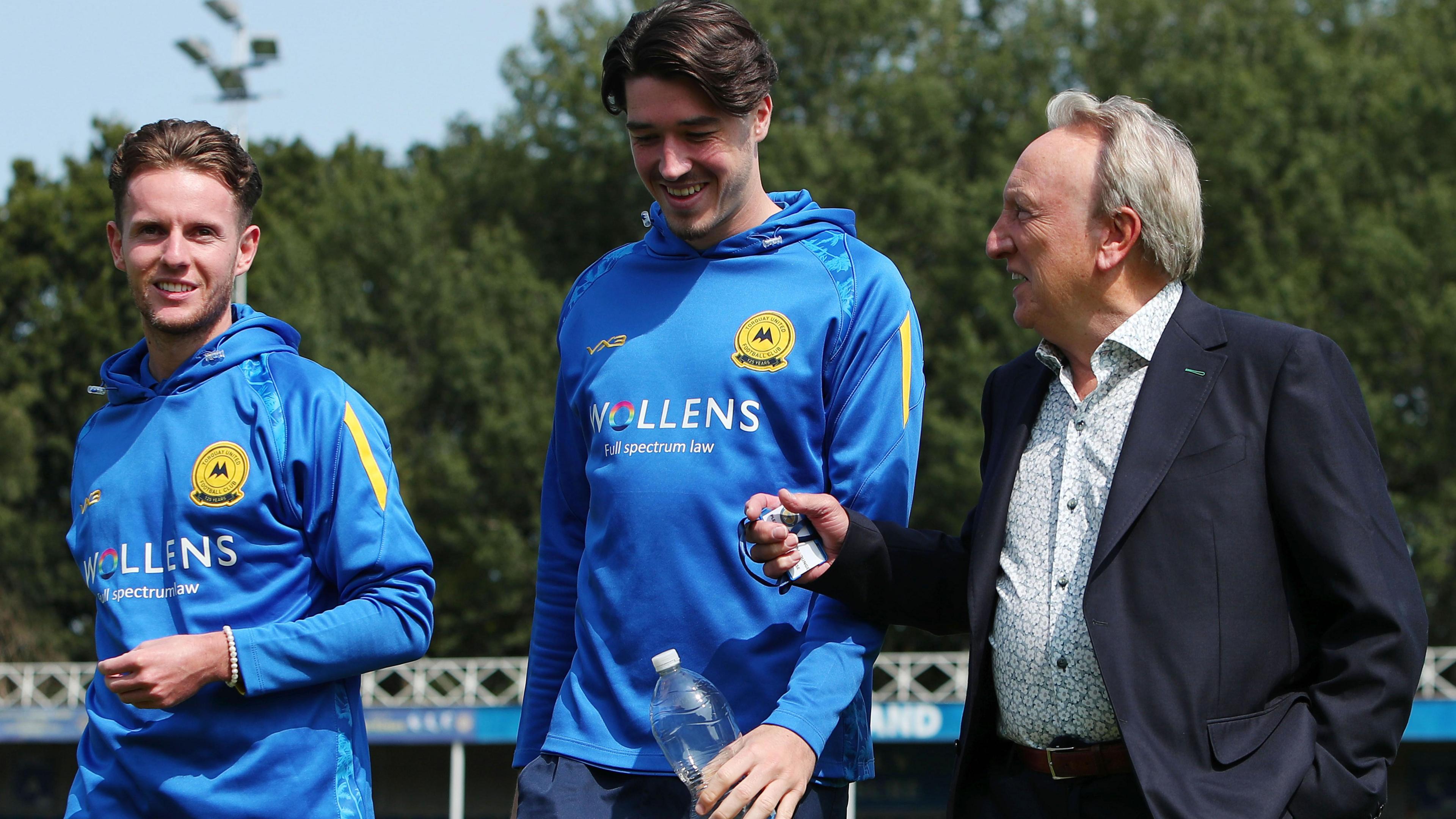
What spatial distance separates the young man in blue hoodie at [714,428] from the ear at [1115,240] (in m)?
0.44

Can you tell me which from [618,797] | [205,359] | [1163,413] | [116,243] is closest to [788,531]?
[618,797]

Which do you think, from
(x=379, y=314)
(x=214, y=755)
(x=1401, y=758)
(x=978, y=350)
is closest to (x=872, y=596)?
(x=214, y=755)

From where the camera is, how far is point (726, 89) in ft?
10.5

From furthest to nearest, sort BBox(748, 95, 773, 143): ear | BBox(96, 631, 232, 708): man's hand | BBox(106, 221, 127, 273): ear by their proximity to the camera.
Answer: BBox(106, 221, 127, 273): ear < BBox(748, 95, 773, 143): ear < BBox(96, 631, 232, 708): man's hand

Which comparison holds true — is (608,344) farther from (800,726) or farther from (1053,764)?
(1053,764)

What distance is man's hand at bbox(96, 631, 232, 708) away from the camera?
10.5ft

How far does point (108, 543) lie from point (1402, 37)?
109 feet

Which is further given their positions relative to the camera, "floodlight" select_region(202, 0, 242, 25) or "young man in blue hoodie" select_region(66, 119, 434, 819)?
"floodlight" select_region(202, 0, 242, 25)

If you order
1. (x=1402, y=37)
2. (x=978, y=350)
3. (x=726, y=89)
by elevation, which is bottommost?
(x=978, y=350)

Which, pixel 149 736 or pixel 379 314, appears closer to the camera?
pixel 149 736

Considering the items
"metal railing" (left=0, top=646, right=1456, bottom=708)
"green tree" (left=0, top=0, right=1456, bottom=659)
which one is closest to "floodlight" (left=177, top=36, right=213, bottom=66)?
"metal railing" (left=0, top=646, right=1456, bottom=708)

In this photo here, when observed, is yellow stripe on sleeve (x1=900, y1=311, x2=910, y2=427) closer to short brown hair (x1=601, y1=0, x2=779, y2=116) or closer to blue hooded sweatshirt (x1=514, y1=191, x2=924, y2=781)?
blue hooded sweatshirt (x1=514, y1=191, x2=924, y2=781)

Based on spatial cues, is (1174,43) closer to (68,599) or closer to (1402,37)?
(1402,37)

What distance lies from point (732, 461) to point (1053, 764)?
2.94 feet
